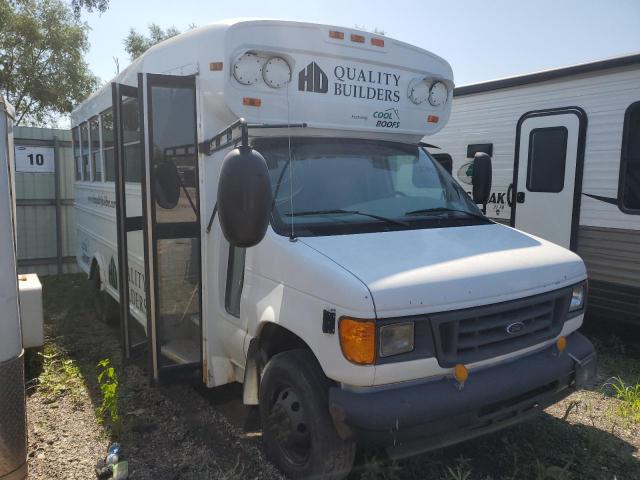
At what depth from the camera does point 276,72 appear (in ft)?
11.8

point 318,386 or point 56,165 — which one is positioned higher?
point 56,165

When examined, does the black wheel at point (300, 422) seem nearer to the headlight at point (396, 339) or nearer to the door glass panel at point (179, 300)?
the headlight at point (396, 339)

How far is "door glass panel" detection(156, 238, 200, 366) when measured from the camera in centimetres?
385

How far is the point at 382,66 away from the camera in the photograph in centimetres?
407

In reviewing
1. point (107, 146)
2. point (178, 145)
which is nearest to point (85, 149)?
point (107, 146)

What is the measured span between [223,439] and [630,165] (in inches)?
184

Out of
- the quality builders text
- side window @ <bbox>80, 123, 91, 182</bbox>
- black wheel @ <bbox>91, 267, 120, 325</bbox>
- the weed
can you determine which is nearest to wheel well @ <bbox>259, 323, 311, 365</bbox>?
the quality builders text

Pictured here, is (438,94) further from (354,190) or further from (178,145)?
(178,145)

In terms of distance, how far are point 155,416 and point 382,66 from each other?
3144 millimetres

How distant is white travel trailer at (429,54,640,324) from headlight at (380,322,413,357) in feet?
11.9

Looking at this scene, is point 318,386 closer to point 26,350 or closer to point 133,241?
point 133,241

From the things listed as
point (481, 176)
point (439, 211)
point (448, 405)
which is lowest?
point (448, 405)

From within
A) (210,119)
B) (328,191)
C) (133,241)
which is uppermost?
(210,119)

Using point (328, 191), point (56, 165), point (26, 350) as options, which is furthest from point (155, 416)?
point (56, 165)
